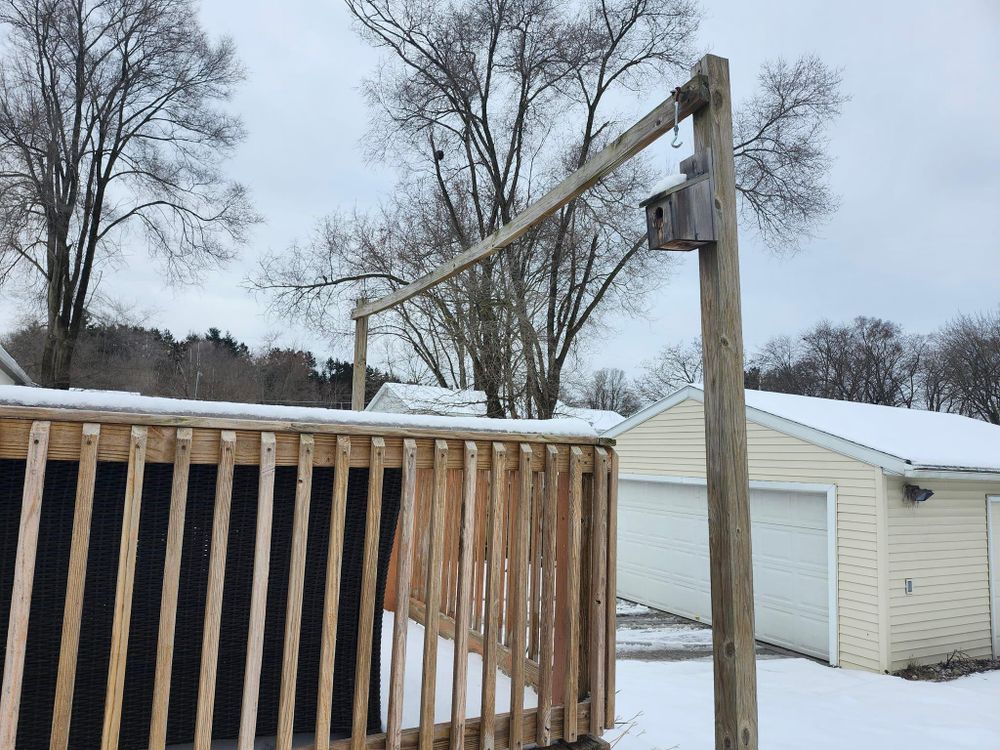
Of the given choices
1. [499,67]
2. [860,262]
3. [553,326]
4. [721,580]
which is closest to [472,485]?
[721,580]

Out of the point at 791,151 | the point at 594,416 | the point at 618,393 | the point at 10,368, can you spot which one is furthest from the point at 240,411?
the point at 618,393

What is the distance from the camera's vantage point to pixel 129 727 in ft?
6.38

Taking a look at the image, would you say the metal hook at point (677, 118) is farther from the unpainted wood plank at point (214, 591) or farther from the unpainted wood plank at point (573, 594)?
the unpainted wood plank at point (214, 591)

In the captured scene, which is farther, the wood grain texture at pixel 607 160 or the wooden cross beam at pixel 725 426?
the wood grain texture at pixel 607 160

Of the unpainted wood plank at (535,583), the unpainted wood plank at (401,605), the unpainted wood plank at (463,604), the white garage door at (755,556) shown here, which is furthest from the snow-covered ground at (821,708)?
the unpainted wood plank at (401,605)

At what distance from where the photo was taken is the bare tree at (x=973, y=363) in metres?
28.5

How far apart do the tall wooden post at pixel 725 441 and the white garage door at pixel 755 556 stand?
6.86 metres

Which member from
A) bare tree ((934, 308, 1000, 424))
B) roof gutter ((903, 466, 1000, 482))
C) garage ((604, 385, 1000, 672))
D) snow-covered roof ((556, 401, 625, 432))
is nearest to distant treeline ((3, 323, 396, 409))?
snow-covered roof ((556, 401, 625, 432))

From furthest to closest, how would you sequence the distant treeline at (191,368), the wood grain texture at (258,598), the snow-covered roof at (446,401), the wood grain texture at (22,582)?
the distant treeline at (191,368) < the snow-covered roof at (446,401) < the wood grain texture at (258,598) < the wood grain texture at (22,582)

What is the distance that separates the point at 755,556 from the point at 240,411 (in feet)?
28.7

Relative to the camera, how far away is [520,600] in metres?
2.40

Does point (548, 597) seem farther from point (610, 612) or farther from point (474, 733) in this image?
point (474, 733)

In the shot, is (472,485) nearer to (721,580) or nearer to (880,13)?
(721,580)

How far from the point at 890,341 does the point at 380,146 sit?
29156 millimetres
